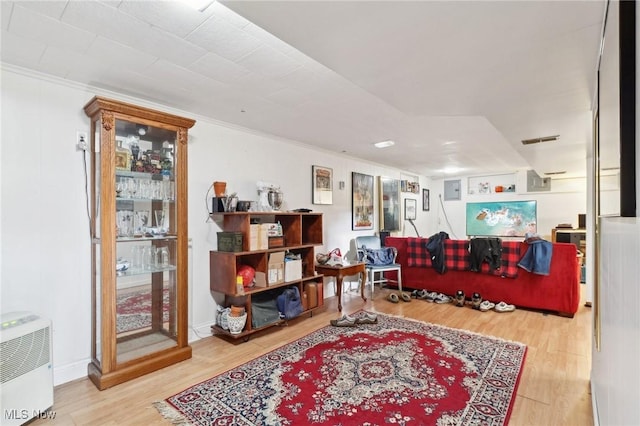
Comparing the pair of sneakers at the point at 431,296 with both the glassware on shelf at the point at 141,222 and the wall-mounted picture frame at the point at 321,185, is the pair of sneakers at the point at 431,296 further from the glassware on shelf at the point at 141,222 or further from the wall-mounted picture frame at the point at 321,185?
the glassware on shelf at the point at 141,222

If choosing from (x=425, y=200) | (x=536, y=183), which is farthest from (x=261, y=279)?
(x=536, y=183)

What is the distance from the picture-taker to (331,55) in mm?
1562

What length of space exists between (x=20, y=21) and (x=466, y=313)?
4612 mm

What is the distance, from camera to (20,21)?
1656mm

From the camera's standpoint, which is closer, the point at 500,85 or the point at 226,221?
the point at 500,85

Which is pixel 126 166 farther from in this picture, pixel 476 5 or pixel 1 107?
pixel 476 5

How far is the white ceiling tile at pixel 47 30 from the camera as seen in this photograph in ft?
5.30

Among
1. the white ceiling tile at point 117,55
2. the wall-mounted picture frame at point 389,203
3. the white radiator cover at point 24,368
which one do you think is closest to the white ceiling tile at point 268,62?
the white ceiling tile at point 117,55

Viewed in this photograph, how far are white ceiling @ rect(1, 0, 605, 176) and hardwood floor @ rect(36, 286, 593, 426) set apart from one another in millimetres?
2025

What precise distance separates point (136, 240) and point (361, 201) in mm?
3718

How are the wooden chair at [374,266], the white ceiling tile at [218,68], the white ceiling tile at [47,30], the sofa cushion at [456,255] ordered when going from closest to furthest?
1. the white ceiling tile at [47,30]
2. the white ceiling tile at [218,68]
3. the sofa cushion at [456,255]
4. the wooden chair at [374,266]

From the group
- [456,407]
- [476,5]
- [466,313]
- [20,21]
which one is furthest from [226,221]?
[466,313]

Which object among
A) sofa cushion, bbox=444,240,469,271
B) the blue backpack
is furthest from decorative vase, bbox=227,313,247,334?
sofa cushion, bbox=444,240,469,271

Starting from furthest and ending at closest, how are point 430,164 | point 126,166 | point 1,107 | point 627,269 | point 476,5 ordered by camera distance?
1. point 430,164
2. point 126,166
3. point 1,107
4. point 476,5
5. point 627,269
